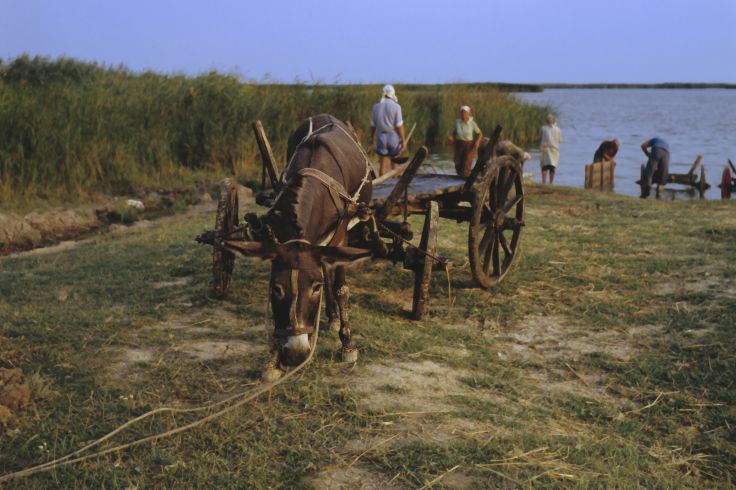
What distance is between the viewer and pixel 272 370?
497 centimetres

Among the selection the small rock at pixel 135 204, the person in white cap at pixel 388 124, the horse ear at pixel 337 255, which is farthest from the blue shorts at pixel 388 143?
the horse ear at pixel 337 255

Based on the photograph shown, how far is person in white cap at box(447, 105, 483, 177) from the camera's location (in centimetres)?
1386

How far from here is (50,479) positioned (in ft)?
12.8

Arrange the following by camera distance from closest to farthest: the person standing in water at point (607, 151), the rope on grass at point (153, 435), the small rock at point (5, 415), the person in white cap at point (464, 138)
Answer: the rope on grass at point (153, 435)
the small rock at point (5, 415)
the person in white cap at point (464, 138)
the person standing in water at point (607, 151)

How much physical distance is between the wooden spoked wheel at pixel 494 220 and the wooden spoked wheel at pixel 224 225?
2.23m

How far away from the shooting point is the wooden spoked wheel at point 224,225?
6344 millimetres

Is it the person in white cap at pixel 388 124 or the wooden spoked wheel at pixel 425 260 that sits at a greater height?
the person in white cap at pixel 388 124

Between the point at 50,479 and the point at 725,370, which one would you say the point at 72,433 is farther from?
the point at 725,370

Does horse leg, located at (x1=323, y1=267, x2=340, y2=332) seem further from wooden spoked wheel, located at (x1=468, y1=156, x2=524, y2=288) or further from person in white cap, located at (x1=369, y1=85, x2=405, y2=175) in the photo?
Result: person in white cap, located at (x1=369, y1=85, x2=405, y2=175)

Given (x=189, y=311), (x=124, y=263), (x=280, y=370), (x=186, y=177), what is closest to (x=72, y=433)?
(x=280, y=370)

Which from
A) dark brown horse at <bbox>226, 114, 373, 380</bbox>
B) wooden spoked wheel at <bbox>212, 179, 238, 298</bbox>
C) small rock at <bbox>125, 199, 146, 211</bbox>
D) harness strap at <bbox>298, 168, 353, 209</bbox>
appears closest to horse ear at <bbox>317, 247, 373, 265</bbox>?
dark brown horse at <bbox>226, 114, 373, 380</bbox>

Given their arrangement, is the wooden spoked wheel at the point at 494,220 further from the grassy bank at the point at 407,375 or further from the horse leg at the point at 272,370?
the horse leg at the point at 272,370

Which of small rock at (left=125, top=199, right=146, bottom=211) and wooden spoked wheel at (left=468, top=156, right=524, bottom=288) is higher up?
wooden spoked wheel at (left=468, top=156, right=524, bottom=288)

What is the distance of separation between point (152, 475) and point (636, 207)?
10.6 m
